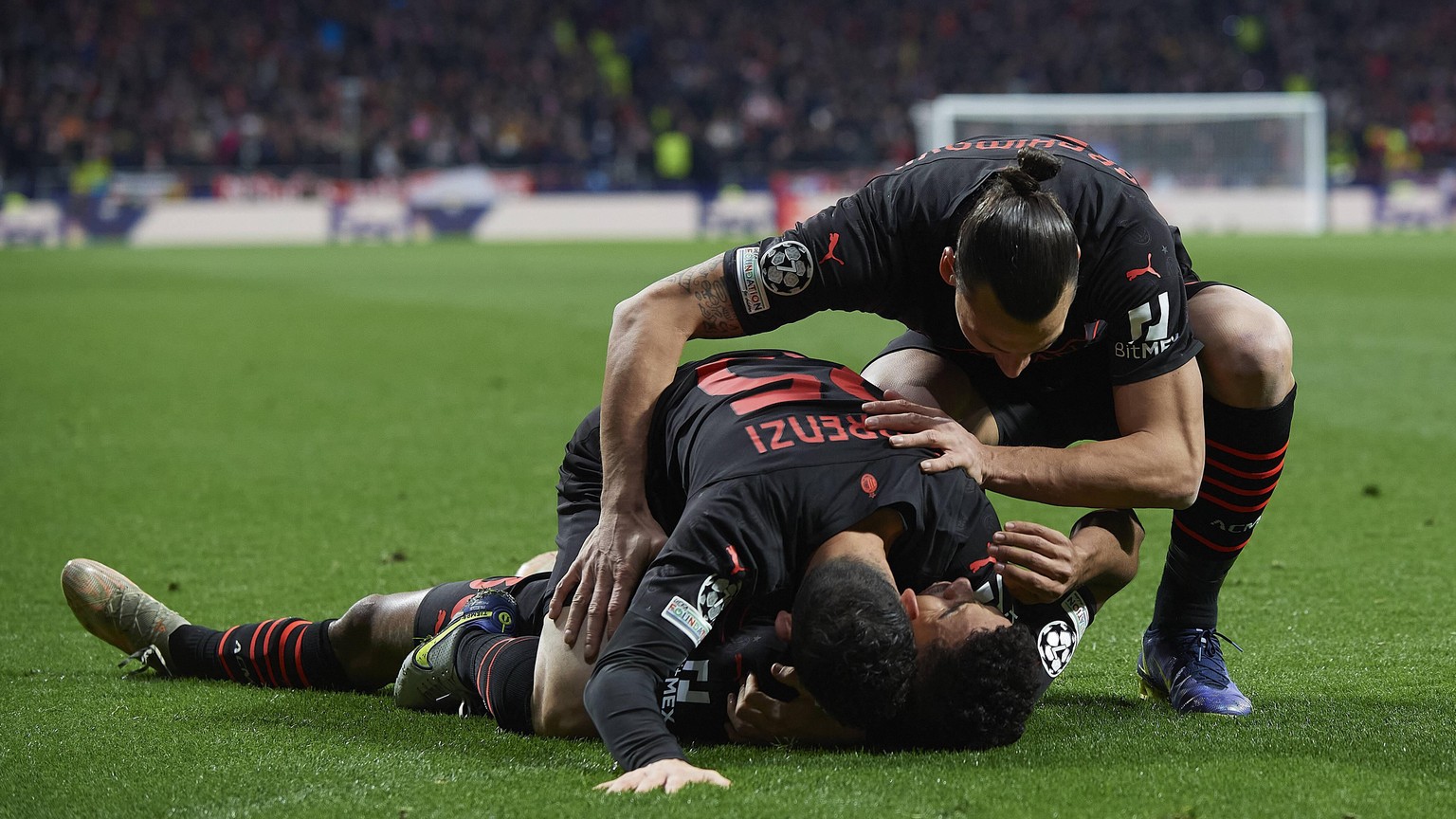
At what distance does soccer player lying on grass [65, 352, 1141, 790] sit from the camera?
2859 mm

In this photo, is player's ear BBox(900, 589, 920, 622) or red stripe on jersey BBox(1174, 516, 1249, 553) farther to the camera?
red stripe on jersey BBox(1174, 516, 1249, 553)

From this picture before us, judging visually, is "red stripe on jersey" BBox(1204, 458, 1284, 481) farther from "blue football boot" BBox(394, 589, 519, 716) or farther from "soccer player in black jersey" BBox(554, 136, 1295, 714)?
"blue football boot" BBox(394, 589, 519, 716)

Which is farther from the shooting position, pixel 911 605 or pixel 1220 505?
pixel 1220 505

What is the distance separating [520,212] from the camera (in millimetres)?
27938

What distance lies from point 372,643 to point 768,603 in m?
1.06

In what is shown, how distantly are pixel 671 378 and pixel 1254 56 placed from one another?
35.5m

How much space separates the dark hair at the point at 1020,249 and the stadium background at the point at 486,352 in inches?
34.9

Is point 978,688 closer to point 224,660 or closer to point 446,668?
point 446,668

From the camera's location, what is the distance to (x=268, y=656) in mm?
3729

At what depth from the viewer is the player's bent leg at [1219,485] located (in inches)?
137

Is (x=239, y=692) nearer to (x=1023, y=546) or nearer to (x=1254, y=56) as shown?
(x=1023, y=546)

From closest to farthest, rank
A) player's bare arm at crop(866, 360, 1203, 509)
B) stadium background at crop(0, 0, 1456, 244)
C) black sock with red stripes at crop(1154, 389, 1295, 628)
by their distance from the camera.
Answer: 1. player's bare arm at crop(866, 360, 1203, 509)
2. black sock with red stripes at crop(1154, 389, 1295, 628)
3. stadium background at crop(0, 0, 1456, 244)

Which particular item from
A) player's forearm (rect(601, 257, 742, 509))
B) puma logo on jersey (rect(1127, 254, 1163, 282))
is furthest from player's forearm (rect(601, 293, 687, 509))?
puma logo on jersey (rect(1127, 254, 1163, 282))

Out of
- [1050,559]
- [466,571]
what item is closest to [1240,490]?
[1050,559]
